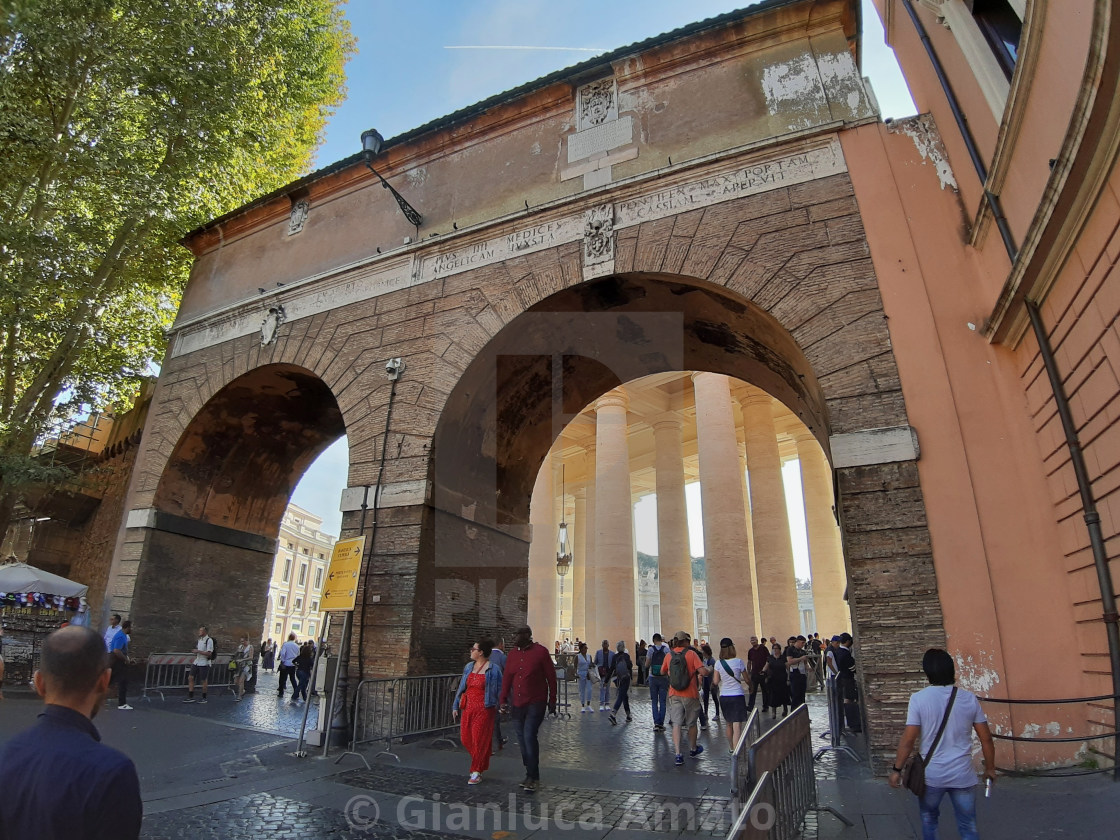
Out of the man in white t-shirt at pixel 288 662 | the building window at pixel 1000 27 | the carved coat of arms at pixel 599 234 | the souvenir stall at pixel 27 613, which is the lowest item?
the man in white t-shirt at pixel 288 662

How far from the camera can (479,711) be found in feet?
21.1

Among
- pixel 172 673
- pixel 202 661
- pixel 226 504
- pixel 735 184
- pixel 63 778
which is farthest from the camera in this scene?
pixel 226 504

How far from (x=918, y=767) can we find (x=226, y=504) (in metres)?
14.6

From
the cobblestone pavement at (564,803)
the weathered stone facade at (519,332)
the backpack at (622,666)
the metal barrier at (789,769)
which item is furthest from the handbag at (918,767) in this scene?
the backpack at (622,666)

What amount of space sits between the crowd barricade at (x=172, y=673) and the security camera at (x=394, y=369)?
7.05 m

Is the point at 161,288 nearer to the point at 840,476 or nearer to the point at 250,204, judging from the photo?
the point at 250,204

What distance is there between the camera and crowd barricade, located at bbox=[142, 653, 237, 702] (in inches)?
483

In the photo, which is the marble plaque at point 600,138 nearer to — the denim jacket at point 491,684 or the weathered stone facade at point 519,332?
the weathered stone facade at point 519,332

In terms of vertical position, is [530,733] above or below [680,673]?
below

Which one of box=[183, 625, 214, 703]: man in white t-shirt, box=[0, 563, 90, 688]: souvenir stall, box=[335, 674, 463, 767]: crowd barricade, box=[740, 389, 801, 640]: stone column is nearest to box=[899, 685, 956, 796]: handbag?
box=[335, 674, 463, 767]: crowd barricade

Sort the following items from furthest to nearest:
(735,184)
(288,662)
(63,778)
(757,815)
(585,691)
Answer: (585,691)
(288,662)
(735,184)
(757,815)
(63,778)

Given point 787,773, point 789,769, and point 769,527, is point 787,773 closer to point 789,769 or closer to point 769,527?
point 789,769

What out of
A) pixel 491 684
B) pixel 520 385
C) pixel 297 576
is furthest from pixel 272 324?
pixel 297 576

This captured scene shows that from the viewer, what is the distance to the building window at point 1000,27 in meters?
7.46
